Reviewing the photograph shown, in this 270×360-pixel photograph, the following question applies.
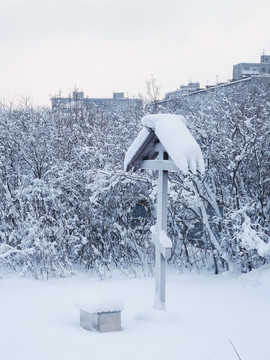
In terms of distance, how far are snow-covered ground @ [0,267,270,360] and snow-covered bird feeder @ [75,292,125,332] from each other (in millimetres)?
126

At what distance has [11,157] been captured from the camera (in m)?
13.8

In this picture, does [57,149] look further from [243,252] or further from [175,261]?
[243,252]

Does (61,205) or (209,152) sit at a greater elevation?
(209,152)

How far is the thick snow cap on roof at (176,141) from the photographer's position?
645 cm

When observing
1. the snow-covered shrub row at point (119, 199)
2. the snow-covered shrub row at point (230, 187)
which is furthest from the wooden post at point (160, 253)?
the snow-covered shrub row at point (230, 187)

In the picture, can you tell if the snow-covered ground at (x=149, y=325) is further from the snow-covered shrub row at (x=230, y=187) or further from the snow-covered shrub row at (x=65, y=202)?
the snow-covered shrub row at (x=65, y=202)

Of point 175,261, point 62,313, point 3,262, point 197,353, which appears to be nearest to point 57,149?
point 3,262

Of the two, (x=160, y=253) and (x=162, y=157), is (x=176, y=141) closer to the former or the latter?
(x=162, y=157)

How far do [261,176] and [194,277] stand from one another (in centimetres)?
246

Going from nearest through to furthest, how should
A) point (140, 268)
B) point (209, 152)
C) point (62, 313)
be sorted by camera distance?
point (62, 313)
point (209, 152)
point (140, 268)

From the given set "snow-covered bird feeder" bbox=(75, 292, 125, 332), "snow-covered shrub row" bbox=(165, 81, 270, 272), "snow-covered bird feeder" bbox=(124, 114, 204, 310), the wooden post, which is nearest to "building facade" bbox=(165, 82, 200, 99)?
"snow-covered shrub row" bbox=(165, 81, 270, 272)

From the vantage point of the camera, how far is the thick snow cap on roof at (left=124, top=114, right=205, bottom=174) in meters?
6.45

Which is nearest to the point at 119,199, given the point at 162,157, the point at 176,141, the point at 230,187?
the point at 230,187

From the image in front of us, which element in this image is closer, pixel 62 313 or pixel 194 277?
pixel 62 313
